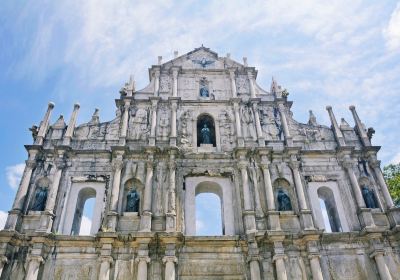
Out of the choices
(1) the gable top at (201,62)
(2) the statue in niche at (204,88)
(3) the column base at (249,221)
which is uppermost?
(1) the gable top at (201,62)

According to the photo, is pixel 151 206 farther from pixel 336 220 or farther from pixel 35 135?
pixel 336 220

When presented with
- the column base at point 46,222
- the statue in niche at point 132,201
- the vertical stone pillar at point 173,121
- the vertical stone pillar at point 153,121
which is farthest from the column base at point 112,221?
the vertical stone pillar at point 173,121

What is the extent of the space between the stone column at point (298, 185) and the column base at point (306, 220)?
19 cm

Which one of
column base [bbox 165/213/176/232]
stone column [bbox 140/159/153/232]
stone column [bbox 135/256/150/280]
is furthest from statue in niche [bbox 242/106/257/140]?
stone column [bbox 135/256/150/280]

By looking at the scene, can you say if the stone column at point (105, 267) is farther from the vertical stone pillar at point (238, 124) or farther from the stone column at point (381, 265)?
the stone column at point (381, 265)

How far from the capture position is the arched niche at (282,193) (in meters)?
12.8

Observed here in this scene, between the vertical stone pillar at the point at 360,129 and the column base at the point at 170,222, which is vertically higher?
the vertical stone pillar at the point at 360,129

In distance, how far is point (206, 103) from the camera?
51.9 ft

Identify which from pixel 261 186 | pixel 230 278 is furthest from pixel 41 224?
pixel 261 186

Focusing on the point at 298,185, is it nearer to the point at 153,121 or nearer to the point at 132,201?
the point at 132,201

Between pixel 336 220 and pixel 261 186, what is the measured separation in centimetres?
294

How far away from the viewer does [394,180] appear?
19.0 metres

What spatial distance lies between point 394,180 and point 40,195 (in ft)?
53.8

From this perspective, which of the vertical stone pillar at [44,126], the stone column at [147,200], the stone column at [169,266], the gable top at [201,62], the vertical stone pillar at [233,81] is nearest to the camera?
the stone column at [169,266]
